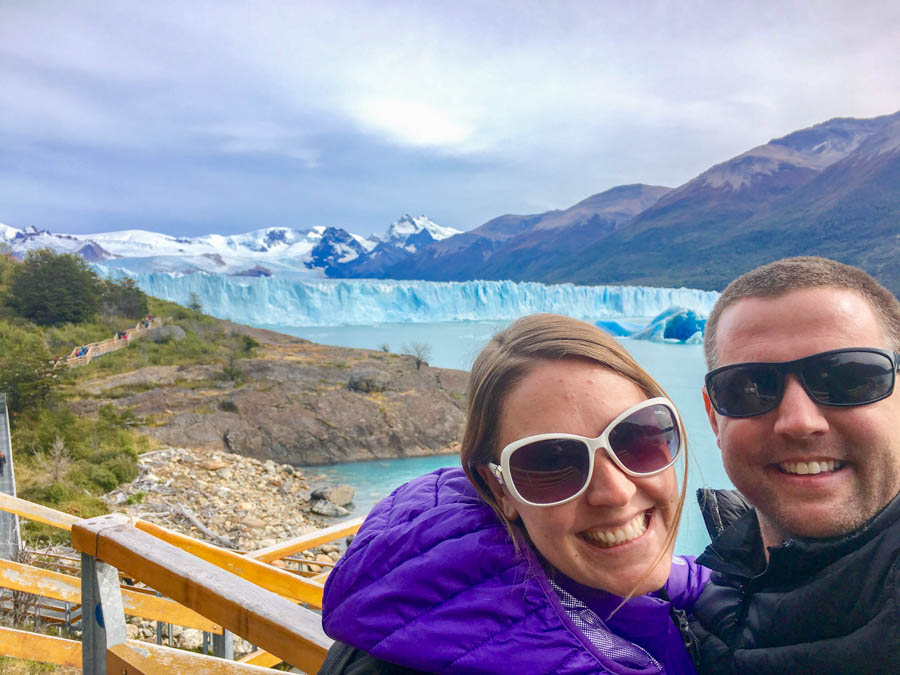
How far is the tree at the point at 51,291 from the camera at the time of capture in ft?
69.2

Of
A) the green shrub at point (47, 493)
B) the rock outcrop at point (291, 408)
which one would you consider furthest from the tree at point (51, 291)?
the green shrub at point (47, 493)

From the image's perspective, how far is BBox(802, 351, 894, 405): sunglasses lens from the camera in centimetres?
83

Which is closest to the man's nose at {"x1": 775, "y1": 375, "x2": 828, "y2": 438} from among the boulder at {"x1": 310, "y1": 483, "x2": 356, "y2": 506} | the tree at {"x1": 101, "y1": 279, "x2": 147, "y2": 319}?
the boulder at {"x1": 310, "y1": 483, "x2": 356, "y2": 506}

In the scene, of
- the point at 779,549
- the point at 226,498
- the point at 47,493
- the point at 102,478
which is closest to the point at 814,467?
the point at 779,549

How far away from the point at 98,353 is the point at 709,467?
19.0m

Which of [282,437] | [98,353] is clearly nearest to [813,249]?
[282,437]

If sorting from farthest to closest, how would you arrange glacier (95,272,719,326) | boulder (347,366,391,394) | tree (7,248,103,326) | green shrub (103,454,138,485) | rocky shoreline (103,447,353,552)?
A: glacier (95,272,719,326), tree (7,248,103,326), boulder (347,366,391,394), green shrub (103,454,138,485), rocky shoreline (103,447,353,552)

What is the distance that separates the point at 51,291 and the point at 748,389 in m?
25.4

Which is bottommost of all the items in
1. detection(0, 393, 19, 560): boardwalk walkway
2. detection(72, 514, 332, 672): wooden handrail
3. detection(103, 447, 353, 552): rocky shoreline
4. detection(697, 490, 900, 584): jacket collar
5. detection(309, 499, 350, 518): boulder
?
detection(309, 499, 350, 518): boulder

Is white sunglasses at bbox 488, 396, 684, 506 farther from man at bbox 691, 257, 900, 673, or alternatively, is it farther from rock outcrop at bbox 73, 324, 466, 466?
rock outcrop at bbox 73, 324, 466, 466

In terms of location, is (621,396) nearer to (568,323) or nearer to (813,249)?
(568,323)

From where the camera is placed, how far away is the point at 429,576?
2.22 ft

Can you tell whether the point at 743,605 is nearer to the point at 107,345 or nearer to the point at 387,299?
the point at 107,345

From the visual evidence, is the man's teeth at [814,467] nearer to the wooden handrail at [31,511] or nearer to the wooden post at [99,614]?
the wooden post at [99,614]
